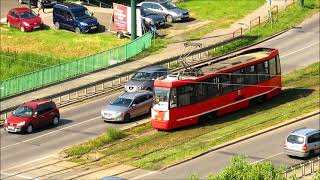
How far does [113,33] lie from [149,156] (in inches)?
1056

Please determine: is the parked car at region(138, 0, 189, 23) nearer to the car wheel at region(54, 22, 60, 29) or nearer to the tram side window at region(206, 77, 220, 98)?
the car wheel at region(54, 22, 60, 29)

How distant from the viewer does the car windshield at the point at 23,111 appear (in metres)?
47.9

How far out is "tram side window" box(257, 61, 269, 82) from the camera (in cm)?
4956

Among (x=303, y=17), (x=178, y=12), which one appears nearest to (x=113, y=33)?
(x=178, y=12)

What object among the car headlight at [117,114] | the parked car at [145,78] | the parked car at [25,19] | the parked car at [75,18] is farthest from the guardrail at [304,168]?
the parked car at [25,19]

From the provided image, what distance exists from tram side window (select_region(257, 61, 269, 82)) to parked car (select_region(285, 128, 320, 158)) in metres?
8.85

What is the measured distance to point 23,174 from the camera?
41.0 m

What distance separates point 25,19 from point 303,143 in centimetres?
3541

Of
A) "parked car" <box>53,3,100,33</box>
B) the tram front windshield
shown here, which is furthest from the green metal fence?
the tram front windshield

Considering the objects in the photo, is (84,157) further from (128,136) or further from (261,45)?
(261,45)

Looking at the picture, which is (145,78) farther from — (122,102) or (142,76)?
(122,102)

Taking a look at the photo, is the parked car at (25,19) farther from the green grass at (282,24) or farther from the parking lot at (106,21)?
the green grass at (282,24)

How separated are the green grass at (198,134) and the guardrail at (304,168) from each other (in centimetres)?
572

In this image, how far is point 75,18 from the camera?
224ft
